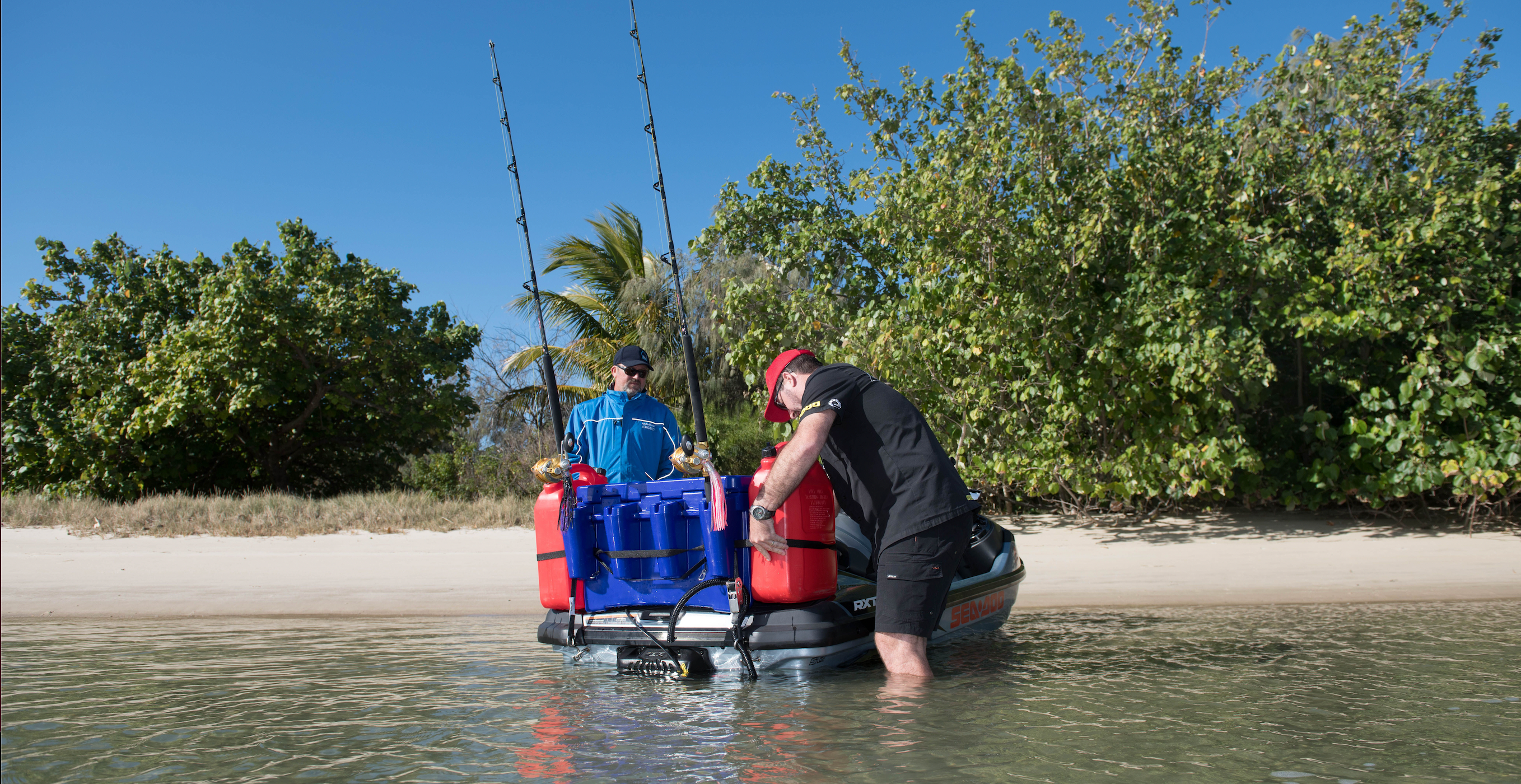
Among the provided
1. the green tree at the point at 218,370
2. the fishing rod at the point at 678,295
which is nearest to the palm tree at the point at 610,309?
the green tree at the point at 218,370

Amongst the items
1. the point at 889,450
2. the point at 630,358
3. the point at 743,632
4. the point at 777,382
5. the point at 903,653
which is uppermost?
the point at 630,358

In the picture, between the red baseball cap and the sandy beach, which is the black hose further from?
the sandy beach

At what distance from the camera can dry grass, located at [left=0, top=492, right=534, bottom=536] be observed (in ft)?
37.9

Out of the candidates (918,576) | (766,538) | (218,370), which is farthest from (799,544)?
(218,370)

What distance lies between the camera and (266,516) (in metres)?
11.8

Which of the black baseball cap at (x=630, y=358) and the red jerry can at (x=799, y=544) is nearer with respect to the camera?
the red jerry can at (x=799, y=544)

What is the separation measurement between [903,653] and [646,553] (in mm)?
1327

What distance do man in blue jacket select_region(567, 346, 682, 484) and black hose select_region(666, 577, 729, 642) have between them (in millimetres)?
925

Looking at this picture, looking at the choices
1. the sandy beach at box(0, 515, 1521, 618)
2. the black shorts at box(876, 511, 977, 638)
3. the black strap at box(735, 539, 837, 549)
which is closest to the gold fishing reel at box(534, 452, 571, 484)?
the black strap at box(735, 539, 837, 549)

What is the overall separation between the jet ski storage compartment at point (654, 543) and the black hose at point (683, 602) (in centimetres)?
3

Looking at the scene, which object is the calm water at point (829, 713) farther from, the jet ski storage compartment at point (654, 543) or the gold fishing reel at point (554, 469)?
the gold fishing reel at point (554, 469)

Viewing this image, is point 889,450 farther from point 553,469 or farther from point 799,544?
point 553,469

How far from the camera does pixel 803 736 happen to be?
3.77 meters

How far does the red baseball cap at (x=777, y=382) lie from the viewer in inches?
175
